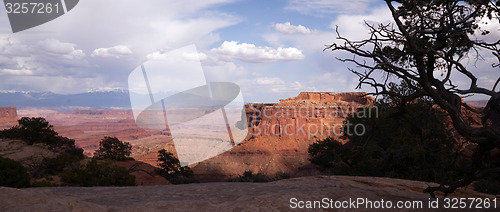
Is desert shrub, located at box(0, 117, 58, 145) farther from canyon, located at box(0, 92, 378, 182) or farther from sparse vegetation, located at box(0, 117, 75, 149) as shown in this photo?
canyon, located at box(0, 92, 378, 182)

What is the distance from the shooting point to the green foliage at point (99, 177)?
1689cm

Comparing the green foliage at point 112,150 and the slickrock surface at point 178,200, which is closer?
the slickrock surface at point 178,200

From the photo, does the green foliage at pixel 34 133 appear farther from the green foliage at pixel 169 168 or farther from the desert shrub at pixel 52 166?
the green foliage at pixel 169 168

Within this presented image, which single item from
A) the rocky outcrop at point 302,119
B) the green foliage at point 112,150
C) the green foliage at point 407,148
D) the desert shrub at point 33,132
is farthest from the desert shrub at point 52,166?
the rocky outcrop at point 302,119

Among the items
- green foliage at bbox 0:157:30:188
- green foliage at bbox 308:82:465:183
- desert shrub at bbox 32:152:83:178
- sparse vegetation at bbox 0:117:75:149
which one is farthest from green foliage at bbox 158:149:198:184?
green foliage at bbox 308:82:465:183

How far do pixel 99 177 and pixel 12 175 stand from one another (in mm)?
4083

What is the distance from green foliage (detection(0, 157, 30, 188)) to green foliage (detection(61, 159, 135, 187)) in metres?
2.81

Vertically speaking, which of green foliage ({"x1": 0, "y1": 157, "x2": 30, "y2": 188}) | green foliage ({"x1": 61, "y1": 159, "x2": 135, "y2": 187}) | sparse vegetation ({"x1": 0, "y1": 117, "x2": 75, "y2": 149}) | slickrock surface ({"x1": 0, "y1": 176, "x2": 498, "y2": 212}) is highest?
sparse vegetation ({"x1": 0, "y1": 117, "x2": 75, "y2": 149})

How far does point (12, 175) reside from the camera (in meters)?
14.1

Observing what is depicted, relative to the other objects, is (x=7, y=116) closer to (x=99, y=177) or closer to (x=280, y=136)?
(x=280, y=136)

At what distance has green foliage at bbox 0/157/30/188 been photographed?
45.4ft

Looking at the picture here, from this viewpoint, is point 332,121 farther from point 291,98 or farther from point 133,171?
point 133,171

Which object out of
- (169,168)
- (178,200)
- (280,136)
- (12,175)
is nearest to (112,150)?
(169,168)

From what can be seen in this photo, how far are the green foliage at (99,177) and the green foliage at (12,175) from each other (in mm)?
2806
